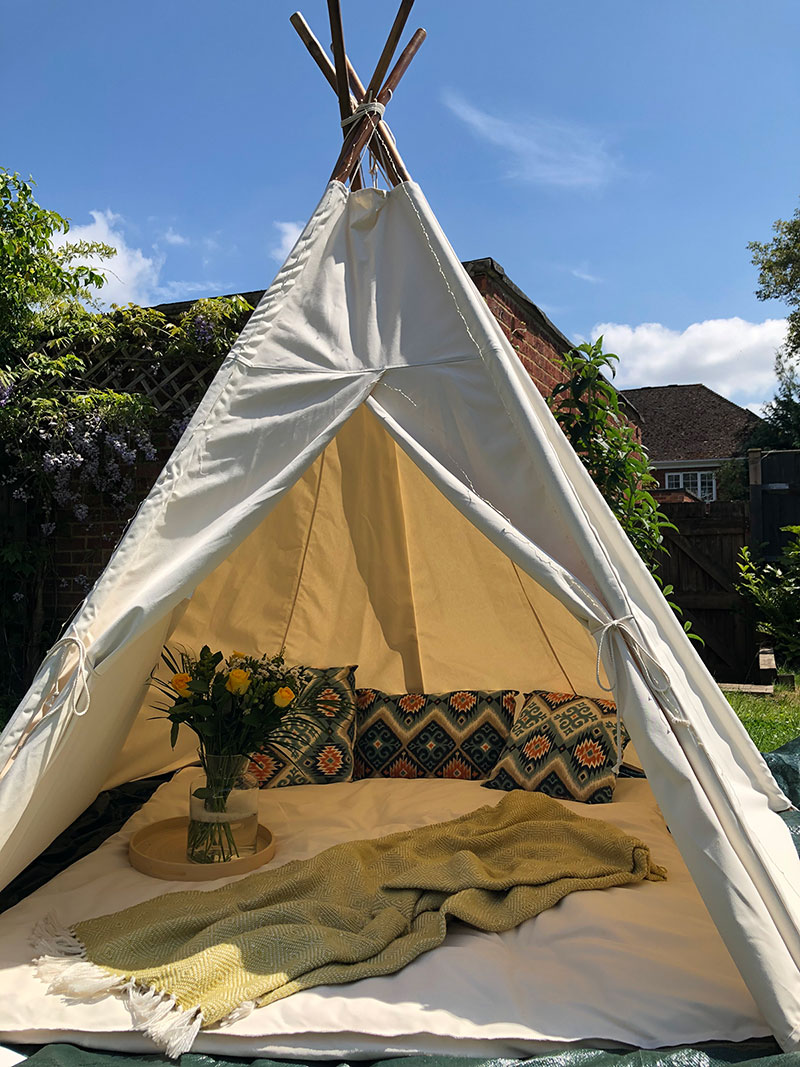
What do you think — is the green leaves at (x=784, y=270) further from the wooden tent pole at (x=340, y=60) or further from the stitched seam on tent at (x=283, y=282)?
the stitched seam on tent at (x=283, y=282)

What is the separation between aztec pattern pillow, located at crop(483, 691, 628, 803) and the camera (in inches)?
118

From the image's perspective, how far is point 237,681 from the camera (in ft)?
7.72

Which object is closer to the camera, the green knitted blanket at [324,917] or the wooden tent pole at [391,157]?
the green knitted blanket at [324,917]

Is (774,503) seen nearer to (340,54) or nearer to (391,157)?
(391,157)

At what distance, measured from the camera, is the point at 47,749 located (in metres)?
1.80

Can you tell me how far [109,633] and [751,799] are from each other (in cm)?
159

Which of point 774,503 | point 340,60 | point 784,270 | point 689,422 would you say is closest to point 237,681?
point 340,60

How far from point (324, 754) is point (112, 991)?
63.2 inches

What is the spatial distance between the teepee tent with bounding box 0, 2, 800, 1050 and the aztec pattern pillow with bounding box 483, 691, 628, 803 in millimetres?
638

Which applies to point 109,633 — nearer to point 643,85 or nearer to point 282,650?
point 282,650

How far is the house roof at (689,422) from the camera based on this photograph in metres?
20.2

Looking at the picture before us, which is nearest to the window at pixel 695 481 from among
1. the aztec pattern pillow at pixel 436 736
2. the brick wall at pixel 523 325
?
the brick wall at pixel 523 325

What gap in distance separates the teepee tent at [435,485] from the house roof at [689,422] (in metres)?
18.3

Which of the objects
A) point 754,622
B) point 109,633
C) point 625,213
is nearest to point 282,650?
point 109,633
